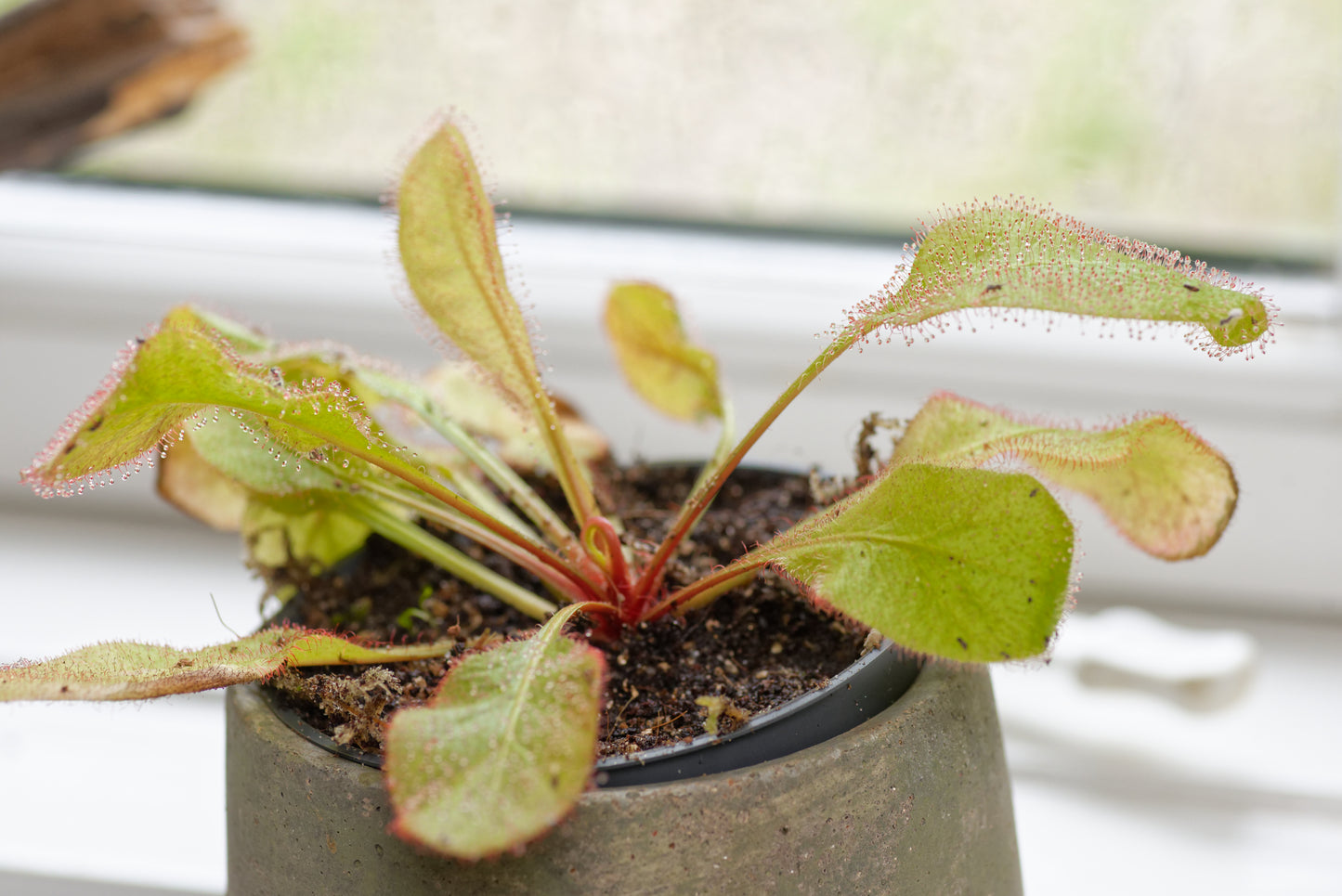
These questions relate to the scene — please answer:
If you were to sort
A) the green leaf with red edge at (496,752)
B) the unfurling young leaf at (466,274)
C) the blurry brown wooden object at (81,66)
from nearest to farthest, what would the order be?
the green leaf with red edge at (496,752) < the unfurling young leaf at (466,274) < the blurry brown wooden object at (81,66)

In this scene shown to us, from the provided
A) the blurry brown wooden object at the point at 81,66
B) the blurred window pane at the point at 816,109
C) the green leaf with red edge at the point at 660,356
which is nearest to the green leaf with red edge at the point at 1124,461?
the green leaf with red edge at the point at 660,356

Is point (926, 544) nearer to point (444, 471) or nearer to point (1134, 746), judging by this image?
point (444, 471)

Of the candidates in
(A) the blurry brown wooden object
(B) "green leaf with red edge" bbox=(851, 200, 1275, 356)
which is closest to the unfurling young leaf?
(B) "green leaf with red edge" bbox=(851, 200, 1275, 356)

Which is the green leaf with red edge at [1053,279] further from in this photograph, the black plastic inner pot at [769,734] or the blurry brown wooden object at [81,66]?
the blurry brown wooden object at [81,66]

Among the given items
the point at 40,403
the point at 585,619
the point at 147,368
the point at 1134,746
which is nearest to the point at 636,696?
the point at 585,619

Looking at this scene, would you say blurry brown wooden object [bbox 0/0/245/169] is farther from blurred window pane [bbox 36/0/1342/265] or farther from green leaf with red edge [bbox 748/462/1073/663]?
green leaf with red edge [bbox 748/462/1073/663]

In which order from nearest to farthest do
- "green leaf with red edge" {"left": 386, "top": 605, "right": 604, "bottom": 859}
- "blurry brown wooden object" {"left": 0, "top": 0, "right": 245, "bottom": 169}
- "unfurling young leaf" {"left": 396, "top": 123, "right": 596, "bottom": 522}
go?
"green leaf with red edge" {"left": 386, "top": 605, "right": 604, "bottom": 859} < "unfurling young leaf" {"left": 396, "top": 123, "right": 596, "bottom": 522} < "blurry brown wooden object" {"left": 0, "top": 0, "right": 245, "bottom": 169}

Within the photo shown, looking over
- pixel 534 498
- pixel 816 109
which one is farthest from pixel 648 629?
pixel 816 109
